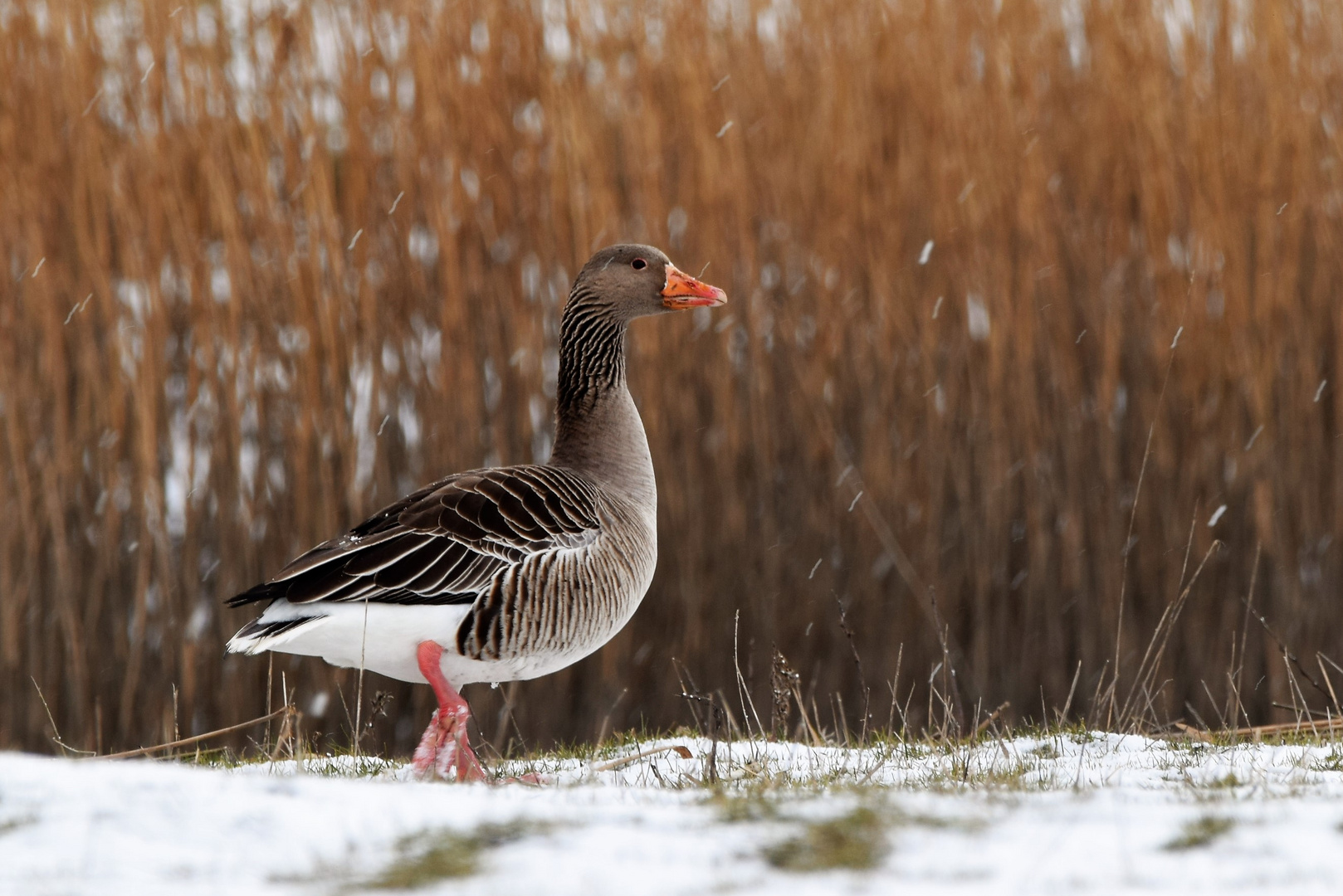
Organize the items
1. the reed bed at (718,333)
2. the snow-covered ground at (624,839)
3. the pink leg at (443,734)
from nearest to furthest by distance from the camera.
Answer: the snow-covered ground at (624,839) < the pink leg at (443,734) < the reed bed at (718,333)

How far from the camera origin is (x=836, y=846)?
2178 mm

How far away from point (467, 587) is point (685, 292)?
5.22 ft

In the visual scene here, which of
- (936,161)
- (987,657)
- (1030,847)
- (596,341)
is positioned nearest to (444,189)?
(596,341)

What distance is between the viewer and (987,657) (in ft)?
20.0

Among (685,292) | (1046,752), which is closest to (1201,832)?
(1046,752)

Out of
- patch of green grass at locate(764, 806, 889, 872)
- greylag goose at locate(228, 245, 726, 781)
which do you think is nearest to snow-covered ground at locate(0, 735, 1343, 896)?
patch of green grass at locate(764, 806, 889, 872)

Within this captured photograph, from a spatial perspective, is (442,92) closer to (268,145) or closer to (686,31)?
(268,145)

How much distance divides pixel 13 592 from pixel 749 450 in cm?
332

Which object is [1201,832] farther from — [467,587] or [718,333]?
[718,333]

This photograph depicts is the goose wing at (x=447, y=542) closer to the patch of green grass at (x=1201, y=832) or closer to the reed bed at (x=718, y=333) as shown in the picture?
the reed bed at (x=718, y=333)

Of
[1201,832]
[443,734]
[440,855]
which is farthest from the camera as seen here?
[443,734]

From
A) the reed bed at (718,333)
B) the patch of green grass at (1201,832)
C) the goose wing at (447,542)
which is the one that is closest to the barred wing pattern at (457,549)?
the goose wing at (447,542)

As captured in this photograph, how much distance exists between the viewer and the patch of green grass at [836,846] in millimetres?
2119

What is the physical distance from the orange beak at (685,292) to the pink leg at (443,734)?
5.66ft
